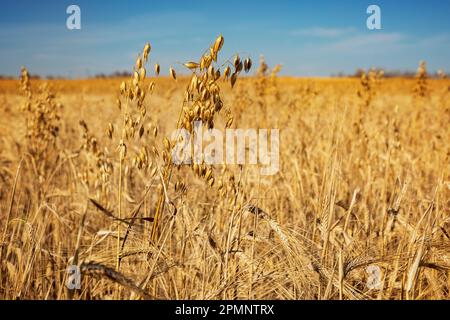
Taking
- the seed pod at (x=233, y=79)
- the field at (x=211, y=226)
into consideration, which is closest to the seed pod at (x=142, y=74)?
the field at (x=211, y=226)

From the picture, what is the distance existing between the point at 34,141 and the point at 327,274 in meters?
2.69

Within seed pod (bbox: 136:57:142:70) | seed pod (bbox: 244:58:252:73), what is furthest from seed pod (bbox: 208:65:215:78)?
seed pod (bbox: 136:57:142:70)

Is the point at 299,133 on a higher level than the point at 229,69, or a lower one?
lower

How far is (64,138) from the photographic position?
213 inches

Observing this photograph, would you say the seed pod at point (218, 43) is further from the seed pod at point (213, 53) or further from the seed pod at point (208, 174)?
the seed pod at point (208, 174)

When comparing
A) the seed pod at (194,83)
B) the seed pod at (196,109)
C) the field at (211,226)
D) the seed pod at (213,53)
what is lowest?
the field at (211,226)

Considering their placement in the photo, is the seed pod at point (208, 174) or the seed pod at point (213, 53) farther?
the seed pod at point (208, 174)

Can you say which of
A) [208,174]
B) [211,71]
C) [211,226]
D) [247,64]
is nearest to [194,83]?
[211,71]

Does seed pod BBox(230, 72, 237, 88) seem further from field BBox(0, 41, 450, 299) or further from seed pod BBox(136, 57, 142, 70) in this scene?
seed pod BBox(136, 57, 142, 70)

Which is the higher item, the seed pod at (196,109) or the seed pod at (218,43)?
the seed pod at (218,43)

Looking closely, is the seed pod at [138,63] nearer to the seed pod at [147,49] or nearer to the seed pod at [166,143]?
the seed pod at [147,49]

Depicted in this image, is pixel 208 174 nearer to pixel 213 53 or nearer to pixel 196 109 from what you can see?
pixel 196 109

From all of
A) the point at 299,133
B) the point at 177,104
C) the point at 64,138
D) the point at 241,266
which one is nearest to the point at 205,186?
the point at 241,266
